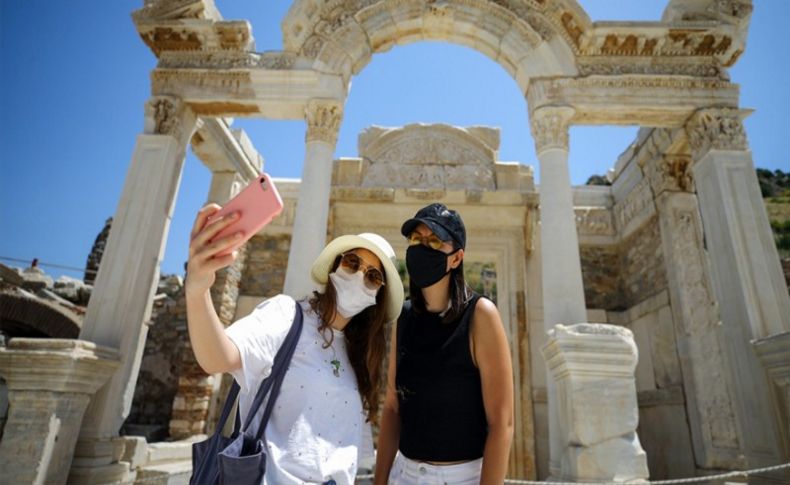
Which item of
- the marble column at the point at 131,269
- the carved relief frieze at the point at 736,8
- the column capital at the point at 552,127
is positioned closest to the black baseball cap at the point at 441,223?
the column capital at the point at 552,127

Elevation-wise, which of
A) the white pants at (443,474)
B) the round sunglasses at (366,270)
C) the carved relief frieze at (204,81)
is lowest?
the white pants at (443,474)

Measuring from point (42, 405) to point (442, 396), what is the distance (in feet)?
15.6

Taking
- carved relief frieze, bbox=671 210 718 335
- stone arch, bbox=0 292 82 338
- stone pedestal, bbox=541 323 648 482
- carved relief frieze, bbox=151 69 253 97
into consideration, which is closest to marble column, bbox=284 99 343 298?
carved relief frieze, bbox=151 69 253 97

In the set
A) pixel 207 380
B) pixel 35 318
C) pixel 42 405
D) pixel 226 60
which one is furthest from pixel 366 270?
pixel 35 318

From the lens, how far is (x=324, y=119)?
6539mm

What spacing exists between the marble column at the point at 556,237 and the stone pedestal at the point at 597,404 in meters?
0.53

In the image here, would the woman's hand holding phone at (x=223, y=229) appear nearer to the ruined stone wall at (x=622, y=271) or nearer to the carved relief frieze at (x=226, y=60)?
the carved relief frieze at (x=226, y=60)

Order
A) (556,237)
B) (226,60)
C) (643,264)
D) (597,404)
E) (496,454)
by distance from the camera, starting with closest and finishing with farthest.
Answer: (496,454), (597,404), (556,237), (226,60), (643,264)

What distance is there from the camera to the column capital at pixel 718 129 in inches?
241

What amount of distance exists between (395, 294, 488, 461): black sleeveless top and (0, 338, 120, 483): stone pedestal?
174 inches

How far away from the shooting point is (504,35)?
6.90 meters

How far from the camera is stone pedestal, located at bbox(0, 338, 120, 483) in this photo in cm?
426

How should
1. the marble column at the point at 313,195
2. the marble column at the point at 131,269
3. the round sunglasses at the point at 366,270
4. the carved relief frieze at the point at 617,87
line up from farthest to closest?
the carved relief frieze at the point at 617,87
the marble column at the point at 313,195
the marble column at the point at 131,269
the round sunglasses at the point at 366,270

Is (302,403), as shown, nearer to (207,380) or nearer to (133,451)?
(133,451)
